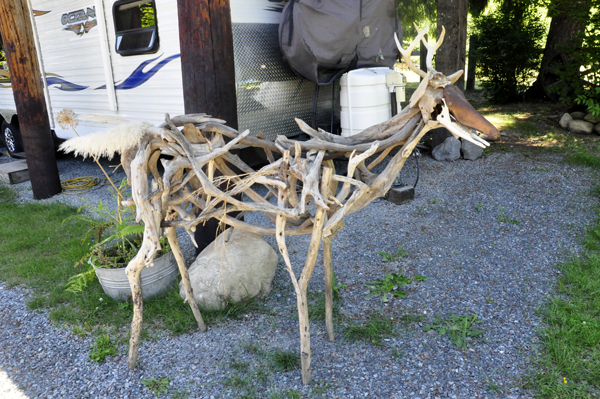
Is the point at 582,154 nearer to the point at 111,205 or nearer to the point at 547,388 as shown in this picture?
the point at 547,388

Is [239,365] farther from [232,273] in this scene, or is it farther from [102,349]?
[102,349]

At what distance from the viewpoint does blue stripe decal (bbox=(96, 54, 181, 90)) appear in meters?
5.33

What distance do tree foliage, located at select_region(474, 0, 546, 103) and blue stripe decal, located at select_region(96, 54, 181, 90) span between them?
8156mm

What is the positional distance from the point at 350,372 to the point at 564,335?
1367mm

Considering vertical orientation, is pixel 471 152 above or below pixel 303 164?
below

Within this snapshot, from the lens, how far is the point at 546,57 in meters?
9.77

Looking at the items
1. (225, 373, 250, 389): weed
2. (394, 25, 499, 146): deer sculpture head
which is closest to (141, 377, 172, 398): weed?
(225, 373, 250, 389): weed

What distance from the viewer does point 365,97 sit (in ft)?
16.3

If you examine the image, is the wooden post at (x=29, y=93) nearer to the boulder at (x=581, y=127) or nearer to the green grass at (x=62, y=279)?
the green grass at (x=62, y=279)

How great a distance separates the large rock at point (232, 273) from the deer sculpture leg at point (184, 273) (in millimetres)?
217

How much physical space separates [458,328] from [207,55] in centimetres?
265

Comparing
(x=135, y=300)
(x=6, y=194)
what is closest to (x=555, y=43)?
(x=135, y=300)

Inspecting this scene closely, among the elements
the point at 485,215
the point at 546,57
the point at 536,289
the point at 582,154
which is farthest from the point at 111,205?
the point at 546,57

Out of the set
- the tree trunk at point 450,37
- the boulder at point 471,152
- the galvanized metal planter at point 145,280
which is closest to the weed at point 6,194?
the galvanized metal planter at point 145,280
